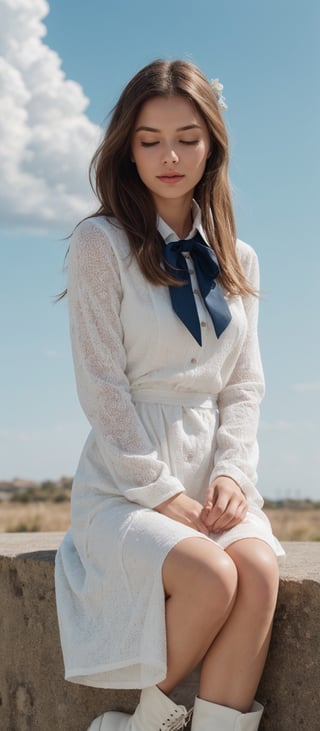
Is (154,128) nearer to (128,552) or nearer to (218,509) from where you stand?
(218,509)

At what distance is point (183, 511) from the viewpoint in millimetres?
3031

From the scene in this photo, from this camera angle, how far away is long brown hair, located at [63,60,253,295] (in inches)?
131

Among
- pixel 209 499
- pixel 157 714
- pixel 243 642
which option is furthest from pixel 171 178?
pixel 157 714

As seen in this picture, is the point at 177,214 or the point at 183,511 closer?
the point at 183,511

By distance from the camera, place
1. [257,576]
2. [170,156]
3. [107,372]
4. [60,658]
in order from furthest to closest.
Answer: [60,658]
[170,156]
[107,372]
[257,576]

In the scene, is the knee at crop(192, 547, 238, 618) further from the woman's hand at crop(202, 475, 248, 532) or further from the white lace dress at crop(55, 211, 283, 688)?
the woman's hand at crop(202, 475, 248, 532)

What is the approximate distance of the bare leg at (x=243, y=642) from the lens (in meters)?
2.82

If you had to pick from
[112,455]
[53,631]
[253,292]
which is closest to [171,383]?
[112,455]

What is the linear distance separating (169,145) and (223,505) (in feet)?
3.70

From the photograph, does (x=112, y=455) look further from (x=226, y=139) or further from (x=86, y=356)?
(x=226, y=139)

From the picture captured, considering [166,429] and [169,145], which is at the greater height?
[169,145]

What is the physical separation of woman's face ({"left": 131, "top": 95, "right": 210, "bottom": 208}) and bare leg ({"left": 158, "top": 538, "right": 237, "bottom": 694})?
118 cm

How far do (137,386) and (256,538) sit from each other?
60cm

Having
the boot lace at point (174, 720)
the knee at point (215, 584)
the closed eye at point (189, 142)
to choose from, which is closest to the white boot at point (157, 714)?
the boot lace at point (174, 720)
